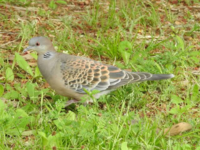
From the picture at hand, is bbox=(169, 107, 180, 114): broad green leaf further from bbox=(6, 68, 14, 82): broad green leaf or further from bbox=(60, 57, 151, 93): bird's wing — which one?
bbox=(6, 68, 14, 82): broad green leaf

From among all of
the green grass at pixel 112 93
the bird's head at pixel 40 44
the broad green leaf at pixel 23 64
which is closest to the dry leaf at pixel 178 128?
the green grass at pixel 112 93

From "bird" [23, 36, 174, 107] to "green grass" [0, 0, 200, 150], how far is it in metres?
0.17

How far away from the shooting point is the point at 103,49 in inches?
213

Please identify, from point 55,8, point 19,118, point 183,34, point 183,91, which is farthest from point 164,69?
point 55,8

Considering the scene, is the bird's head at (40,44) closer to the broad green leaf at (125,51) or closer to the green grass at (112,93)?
the green grass at (112,93)

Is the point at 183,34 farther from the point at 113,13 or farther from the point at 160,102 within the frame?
the point at 160,102

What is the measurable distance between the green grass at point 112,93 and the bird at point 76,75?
172 mm

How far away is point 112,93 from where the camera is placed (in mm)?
4703

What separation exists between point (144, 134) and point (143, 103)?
1017 millimetres

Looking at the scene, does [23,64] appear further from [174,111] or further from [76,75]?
[174,111]

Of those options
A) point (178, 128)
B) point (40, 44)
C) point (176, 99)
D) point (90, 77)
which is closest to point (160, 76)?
point (176, 99)

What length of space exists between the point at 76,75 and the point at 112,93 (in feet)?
1.66

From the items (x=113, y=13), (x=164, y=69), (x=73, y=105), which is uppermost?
(x=113, y=13)

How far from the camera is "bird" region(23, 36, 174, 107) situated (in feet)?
14.5
